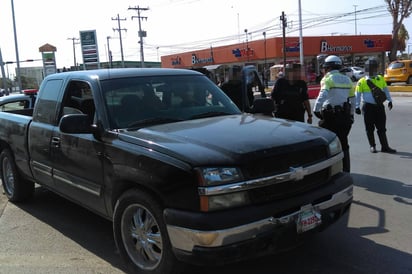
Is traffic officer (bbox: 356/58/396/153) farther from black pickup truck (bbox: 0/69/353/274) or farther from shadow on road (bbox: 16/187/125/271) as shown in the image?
shadow on road (bbox: 16/187/125/271)

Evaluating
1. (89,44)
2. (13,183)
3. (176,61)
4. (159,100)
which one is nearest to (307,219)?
(159,100)

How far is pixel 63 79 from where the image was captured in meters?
5.20

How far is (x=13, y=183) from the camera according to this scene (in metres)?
6.39

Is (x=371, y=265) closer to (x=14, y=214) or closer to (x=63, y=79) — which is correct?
(x=63, y=79)

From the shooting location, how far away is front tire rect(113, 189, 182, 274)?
11.1ft

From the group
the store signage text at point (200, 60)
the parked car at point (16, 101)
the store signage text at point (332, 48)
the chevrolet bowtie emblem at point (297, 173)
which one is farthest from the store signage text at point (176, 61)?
the chevrolet bowtie emblem at point (297, 173)

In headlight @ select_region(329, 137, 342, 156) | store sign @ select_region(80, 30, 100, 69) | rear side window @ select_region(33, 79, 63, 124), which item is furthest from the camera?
store sign @ select_region(80, 30, 100, 69)

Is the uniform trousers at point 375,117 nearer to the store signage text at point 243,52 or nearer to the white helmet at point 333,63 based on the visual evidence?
the white helmet at point 333,63

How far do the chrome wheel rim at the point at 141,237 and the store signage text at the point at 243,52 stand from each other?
50.4 metres

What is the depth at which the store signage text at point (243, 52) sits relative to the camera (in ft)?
173

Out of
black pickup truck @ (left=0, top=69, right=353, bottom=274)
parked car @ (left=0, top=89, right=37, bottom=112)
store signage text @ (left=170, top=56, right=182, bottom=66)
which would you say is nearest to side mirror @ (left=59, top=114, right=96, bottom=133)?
black pickup truck @ (left=0, top=69, right=353, bottom=274)

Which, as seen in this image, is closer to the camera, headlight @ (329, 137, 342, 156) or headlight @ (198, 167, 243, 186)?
headlight @ (198, 167, 243, 186)

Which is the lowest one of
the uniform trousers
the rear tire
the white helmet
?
the rear tire

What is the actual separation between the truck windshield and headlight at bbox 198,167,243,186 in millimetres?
1204
